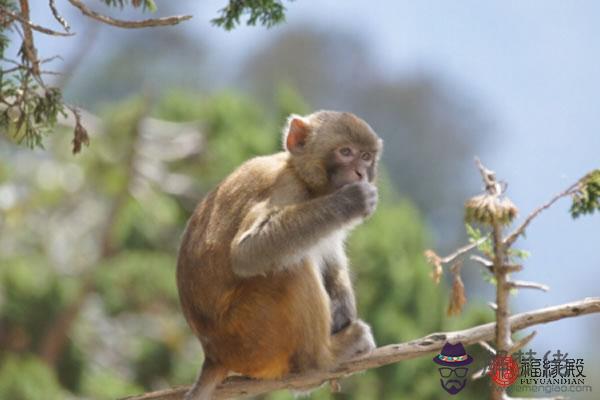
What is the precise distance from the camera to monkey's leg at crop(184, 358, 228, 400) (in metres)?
5.84

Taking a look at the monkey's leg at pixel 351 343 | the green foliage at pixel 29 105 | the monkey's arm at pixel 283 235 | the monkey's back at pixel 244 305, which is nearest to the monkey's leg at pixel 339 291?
the monkey's leg at pixel 351 343

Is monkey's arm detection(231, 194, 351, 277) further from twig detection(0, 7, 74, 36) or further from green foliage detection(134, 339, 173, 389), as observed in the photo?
green foliage detection(134, 339, 173, 389)

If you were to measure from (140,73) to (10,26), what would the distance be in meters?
33.5

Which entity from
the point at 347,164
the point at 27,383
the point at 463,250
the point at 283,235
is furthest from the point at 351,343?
the point at 27,383

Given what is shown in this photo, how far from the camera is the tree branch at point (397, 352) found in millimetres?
5164

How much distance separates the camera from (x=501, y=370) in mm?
5172

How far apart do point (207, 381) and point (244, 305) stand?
0.50m

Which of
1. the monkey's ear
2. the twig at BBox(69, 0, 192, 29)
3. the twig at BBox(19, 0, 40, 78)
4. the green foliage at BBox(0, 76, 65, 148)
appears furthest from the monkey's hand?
the twig at BBox(19, 0, 40, 78)

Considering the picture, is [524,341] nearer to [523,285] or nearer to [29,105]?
[523,285]

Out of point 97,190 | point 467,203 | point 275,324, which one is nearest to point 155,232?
point 97,190

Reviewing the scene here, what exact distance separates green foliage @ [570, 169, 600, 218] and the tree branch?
464mm

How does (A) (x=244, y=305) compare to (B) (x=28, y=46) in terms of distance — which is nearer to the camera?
(B) (x=28, y=46)

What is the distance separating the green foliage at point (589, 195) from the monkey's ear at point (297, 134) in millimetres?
1895

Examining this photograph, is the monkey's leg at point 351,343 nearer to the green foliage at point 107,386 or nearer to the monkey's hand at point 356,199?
the monkey's hand at point 356,199
